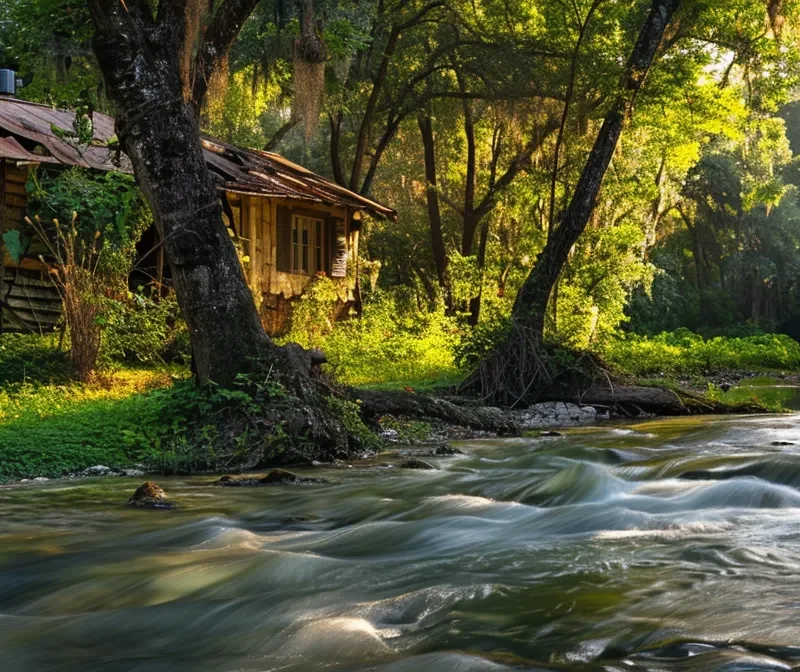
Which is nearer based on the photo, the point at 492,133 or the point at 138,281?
the point at 138,281

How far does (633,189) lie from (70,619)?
22.4m

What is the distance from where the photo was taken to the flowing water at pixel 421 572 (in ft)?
13.0

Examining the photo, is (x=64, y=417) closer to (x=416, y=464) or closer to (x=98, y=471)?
(x=98, y=471)

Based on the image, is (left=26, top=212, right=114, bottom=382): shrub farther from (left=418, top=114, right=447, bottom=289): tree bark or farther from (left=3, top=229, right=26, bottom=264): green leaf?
(left=418, top=114, right=447, bottom=289): tree bark

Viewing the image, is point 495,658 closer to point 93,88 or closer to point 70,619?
point 70,619

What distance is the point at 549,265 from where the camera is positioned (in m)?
15.6

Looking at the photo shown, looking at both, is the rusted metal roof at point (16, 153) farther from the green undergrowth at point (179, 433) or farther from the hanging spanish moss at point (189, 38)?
the green undergrowth at point (179, 433)

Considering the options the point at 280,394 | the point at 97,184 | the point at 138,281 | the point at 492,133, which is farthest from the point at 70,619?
the point at 492,133

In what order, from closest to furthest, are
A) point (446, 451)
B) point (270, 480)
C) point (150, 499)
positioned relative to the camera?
1. point (150, 499)
2. point (270, 480)
3. point (446, 451)

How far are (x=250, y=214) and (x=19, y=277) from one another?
6.06m

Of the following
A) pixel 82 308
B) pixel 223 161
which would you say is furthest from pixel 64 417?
pixel 223 161

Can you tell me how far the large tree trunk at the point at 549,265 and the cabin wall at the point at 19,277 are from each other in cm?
847

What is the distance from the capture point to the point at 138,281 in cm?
2069

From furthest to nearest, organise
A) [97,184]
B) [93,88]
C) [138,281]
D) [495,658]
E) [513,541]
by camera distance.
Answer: [93,88], [138,281], [97,184], [513,541], [495,658]
